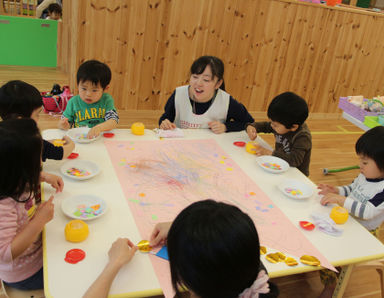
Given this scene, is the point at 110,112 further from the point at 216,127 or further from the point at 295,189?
the point at 295,189

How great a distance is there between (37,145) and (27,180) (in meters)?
0.11

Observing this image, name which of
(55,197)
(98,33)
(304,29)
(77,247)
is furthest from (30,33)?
Answer: (77,247)

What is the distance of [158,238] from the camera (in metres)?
1.16

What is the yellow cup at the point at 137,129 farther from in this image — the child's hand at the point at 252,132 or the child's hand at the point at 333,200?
the child's hand at the point at 333,200

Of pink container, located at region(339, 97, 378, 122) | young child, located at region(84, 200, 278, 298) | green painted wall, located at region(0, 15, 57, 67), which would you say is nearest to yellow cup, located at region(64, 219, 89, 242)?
young child, located at region(84, 200, 278, 298)

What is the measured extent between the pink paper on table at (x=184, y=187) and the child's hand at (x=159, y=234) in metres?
0.04

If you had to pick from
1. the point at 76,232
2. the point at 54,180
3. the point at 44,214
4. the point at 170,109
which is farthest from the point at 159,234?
the point at 170,109

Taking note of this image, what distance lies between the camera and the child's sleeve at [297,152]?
6.18 feet

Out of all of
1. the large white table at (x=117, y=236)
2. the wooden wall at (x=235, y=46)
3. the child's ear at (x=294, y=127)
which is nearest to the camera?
the large white table at (x=117, y=236)

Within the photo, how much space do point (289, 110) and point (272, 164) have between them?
32 centimetres

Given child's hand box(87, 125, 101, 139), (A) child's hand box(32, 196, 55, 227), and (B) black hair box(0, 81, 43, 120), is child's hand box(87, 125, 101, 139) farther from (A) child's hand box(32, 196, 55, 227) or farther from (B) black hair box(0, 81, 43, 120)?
(A) child's hand box(32, 196, 55, 227)

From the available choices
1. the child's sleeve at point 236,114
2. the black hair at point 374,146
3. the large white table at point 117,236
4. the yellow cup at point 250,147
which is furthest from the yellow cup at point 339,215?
the child's sleeve at point 236,114

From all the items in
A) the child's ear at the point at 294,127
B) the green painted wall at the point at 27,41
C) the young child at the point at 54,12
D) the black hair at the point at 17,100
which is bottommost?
the green painted wall at the point at 27,41

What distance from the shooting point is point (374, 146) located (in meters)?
1.59
